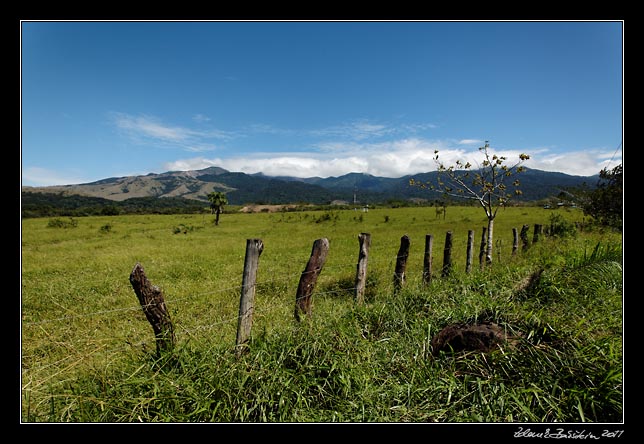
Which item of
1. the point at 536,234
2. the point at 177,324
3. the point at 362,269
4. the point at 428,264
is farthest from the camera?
the point at 536,234

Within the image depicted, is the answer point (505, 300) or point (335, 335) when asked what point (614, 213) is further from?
point (335, 335)

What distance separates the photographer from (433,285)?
6.80m

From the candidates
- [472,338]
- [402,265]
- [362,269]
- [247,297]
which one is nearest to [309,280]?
[247,297]

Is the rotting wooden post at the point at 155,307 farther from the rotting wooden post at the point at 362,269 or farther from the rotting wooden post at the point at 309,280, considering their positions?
the rotting wooden post at the point at 362,269

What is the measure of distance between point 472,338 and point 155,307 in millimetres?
3607

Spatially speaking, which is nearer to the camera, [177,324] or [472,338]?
[472,338]

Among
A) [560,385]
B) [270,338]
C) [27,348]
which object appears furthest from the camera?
[27,348]

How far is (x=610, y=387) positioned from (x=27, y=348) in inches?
340

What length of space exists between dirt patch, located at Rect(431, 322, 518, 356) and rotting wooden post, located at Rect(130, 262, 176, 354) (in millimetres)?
3138

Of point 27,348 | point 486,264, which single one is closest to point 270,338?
point 27,348

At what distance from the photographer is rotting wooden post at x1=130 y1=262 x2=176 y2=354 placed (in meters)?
3.58

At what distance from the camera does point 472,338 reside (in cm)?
390

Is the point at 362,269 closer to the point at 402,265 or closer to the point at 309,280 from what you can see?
the point at 402,265

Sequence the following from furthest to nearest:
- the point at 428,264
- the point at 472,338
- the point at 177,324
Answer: the point at 428,264 → the point at 177,324 → the point at 472,338
